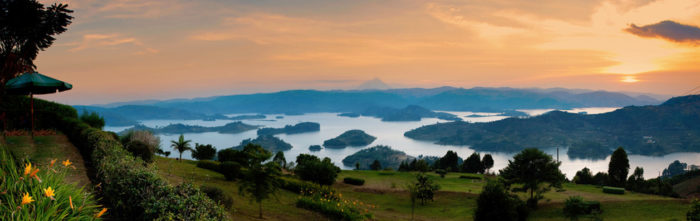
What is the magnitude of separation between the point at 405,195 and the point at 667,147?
209313mm

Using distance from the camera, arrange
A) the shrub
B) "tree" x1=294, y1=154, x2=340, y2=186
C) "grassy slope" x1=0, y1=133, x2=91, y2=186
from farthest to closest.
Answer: "tree" x1=294, y1=154, x2=340, y2=186
"grassy slope" x1=0, y1=133, x2=91, y2=186
the shrub

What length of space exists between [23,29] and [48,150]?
10466 mm

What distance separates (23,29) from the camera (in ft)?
60.7

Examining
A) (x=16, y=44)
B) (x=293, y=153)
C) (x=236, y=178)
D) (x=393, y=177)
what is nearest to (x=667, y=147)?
(x=293, y=153)

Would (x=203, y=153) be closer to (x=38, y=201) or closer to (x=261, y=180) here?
(x=261, y=180)

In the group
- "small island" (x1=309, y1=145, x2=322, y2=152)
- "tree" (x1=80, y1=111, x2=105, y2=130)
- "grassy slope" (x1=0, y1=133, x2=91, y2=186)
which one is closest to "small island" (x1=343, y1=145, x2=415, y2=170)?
"small island" (x1=309, y1=145, x2=322, y2=152)

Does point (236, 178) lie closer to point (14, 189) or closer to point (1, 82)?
point (1, 82)

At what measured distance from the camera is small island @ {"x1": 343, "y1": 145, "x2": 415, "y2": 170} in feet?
470

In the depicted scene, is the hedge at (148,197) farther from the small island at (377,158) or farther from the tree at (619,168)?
the small island at (377,158)

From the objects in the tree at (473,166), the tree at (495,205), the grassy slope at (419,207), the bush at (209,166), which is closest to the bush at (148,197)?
the grassy slope at (419,207)

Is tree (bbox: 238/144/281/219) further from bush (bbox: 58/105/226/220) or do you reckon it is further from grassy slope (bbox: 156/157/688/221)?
bush (bbox: 58/105/226/220)

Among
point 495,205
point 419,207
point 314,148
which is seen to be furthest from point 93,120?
point 314,148

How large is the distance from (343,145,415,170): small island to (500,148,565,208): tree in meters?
115

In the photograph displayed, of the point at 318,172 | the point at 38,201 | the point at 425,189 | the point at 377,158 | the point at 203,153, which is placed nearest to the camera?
the point at 38,201
